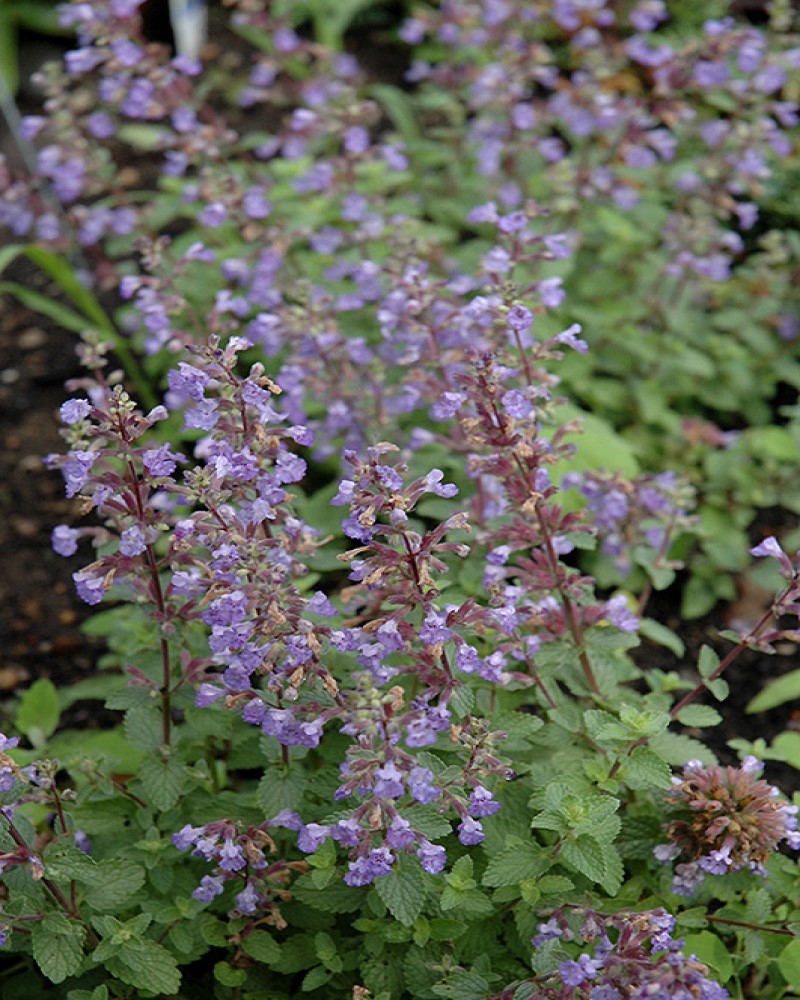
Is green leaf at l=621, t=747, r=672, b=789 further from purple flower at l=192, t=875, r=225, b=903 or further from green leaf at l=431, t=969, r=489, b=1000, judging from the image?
purple flower at l=192, t=875, r=225, b=903

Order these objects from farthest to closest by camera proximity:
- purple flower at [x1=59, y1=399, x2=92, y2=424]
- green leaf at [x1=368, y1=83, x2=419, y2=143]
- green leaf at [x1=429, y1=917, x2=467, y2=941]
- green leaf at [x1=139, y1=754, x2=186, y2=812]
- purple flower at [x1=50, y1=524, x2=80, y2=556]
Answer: green leaf at [x1=368, y1=83, x2=419, y2=143]
purple flower at [x1=50, y1=524, x2=80, y2=556]
green leaf at [x1=139, y1=754, x2=186, y2=812]
green leaf at [x1=429, y1=917, x2=467, y2=941]
purple flower at [x1=59, y1=399, x2=92, y2=424]

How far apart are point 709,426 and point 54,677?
2521 millimetres

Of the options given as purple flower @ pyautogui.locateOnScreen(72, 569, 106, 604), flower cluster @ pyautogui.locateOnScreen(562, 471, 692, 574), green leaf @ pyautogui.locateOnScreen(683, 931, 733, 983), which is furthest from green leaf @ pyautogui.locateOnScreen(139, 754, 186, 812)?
flower cluster @ pyautogui.locateOnScreen(562, 471, 692, 574)

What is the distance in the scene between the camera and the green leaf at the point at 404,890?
2266mm

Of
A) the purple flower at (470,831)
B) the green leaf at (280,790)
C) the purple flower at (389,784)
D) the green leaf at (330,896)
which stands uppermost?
the purple flower at (389,784)

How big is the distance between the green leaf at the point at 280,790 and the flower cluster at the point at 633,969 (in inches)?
25.1

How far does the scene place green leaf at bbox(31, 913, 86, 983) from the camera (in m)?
2.31

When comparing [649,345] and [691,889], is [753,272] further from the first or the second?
[691,889]

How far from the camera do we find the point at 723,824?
247 cm

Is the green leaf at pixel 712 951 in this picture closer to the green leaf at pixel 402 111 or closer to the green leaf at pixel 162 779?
the green leaf at pixel 162 779

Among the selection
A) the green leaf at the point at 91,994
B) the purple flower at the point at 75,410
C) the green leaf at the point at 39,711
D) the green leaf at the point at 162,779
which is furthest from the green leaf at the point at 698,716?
the green leaf at the point at 39,711

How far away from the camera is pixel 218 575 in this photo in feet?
7.52

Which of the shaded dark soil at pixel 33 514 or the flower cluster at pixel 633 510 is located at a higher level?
the flower cluster at pixel 633 510

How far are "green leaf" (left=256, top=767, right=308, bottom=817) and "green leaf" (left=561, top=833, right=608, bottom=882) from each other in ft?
1.88
